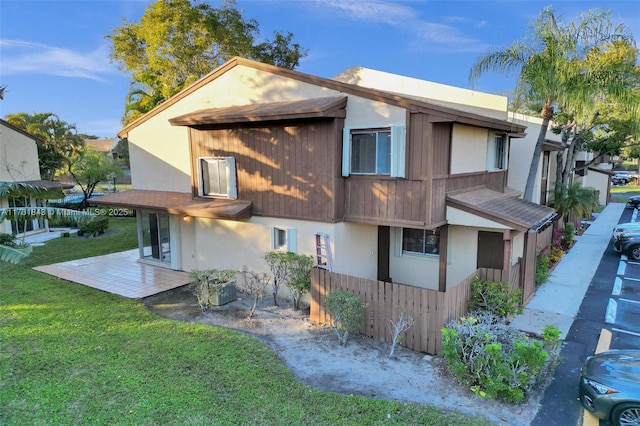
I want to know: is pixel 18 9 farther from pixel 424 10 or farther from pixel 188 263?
pixel 424 10

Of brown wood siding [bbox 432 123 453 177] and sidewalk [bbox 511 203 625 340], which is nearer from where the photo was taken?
brown wood siding [bbox 432 123 453 177]

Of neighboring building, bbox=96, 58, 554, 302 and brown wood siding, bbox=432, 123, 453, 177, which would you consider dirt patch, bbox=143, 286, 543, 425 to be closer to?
neighboring building, bbox=96, 58, 554, 302

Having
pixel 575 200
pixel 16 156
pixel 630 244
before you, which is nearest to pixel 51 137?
pixel 16 156

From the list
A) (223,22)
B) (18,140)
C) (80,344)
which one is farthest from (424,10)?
(18,140)

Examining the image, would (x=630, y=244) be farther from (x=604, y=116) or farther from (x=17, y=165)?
(x=17, y=165)

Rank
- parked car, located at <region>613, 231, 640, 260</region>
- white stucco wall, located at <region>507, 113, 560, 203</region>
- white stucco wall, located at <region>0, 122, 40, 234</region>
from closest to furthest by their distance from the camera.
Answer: parked car, located at <region>613, 231, 640, 260</region> → white stucco wall, located at <region>507, 113, 560, 203</region> → white stucco wall, located at <region>0, 122, 40, 234</region>

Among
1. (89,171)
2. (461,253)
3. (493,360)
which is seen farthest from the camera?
(89,171)

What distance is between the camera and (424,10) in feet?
54.6

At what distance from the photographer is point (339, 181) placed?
438 inches

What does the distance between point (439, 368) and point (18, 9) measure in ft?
57.8

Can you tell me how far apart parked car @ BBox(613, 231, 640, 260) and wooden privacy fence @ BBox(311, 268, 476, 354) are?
38.9 feet

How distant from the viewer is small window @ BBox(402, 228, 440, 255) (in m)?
12.7

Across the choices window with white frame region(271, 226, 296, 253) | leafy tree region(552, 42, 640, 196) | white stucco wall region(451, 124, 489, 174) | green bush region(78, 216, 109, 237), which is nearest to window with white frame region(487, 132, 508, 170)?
white stucco wall region(451, 124, 489, 174)

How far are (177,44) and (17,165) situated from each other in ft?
39.1
